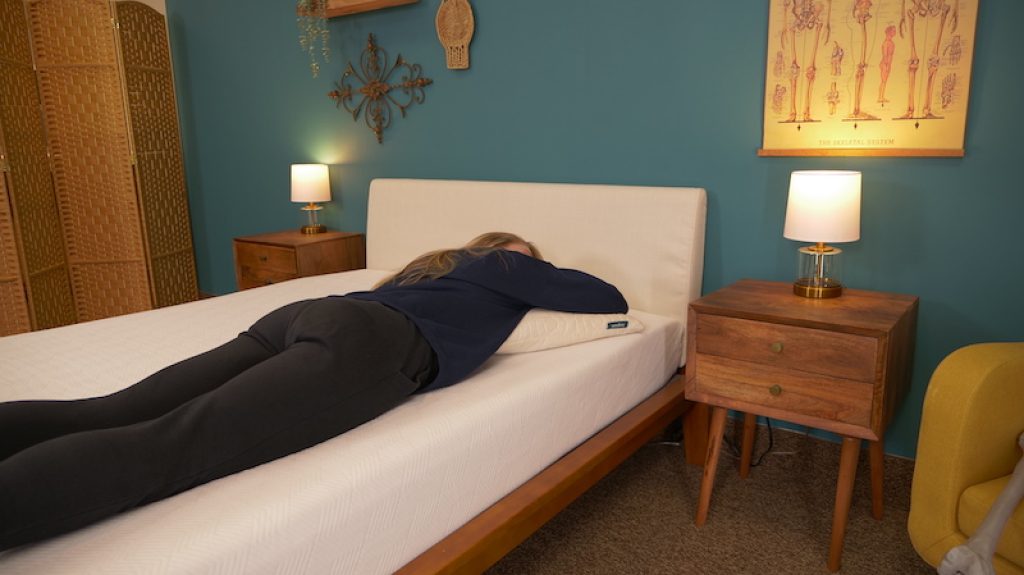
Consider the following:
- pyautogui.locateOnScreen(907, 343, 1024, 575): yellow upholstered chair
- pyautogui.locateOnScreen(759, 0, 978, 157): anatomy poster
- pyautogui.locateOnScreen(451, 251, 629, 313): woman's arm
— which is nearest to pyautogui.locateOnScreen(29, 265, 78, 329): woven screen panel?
pyautogui.locateOnScreen(451, 251, 629, 313): woman's arm

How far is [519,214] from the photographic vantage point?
2752 millimetres

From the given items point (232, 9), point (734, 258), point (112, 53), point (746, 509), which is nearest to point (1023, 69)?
point (734, 258)

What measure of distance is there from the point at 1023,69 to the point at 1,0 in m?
4.26

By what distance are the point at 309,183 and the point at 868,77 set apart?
2.54 metres

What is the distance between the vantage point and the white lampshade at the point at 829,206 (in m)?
1.88

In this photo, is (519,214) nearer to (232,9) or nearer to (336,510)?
(336,510)

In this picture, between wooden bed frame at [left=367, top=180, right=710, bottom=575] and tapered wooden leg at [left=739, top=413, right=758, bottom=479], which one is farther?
tapered wooden leg at [left=739, top=413, right=758, bottom=479]

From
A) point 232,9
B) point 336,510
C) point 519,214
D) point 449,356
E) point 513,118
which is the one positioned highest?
point 232,9

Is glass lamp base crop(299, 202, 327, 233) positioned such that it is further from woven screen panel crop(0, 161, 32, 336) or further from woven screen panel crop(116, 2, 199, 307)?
woven screen panel crop(0, 161, 32, 336)

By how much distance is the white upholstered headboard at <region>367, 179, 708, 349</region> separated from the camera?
7.91 feet

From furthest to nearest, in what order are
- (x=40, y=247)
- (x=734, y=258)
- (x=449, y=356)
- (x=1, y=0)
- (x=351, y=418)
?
(x=40, y=247), (x=1, y=0), (x=734, y=258), (x=449, y=356), (x=351, y=418)

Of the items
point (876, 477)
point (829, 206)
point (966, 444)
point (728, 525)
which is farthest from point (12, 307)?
point (966, 444)

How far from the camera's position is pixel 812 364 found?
1.78 m

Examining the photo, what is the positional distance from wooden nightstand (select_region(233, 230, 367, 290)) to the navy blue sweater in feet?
5.15
